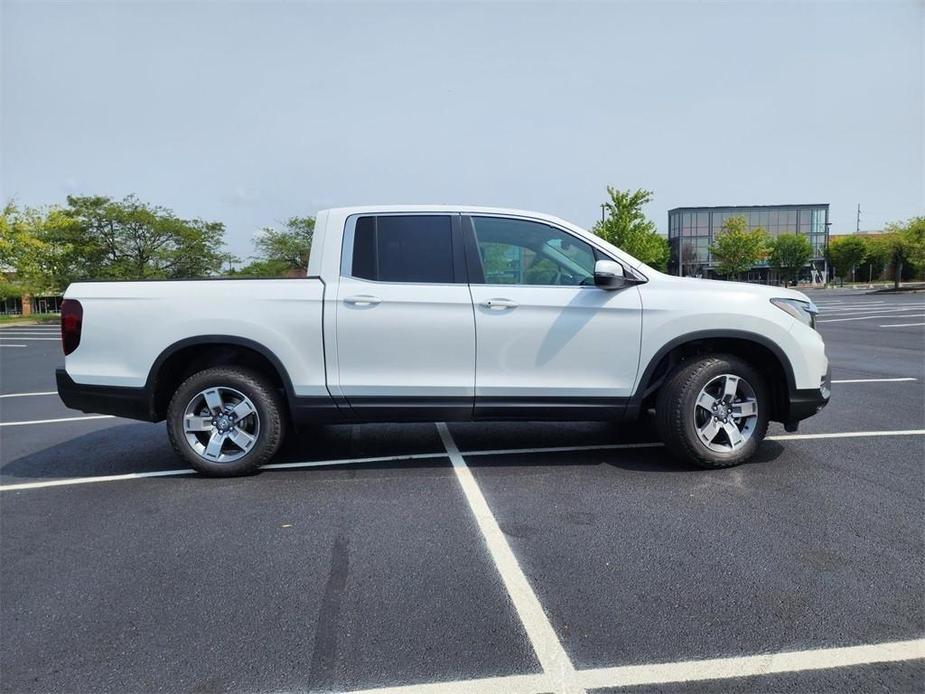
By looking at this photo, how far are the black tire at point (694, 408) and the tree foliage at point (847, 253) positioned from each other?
77.4m

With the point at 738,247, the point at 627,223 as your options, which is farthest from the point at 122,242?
the point at 738,247

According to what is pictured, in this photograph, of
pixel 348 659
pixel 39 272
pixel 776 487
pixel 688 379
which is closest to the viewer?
pixel 348 659

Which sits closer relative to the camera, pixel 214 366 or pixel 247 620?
pixel 247 620

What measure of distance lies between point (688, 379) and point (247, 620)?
3201 mm

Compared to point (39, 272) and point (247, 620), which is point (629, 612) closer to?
point (247, 620)

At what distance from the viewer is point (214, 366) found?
14.4ft

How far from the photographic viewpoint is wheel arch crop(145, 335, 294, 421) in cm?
420

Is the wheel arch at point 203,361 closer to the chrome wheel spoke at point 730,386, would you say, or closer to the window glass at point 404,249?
the window glass at point 404,249

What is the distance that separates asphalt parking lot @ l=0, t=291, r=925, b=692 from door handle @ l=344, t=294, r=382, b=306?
4.22ft

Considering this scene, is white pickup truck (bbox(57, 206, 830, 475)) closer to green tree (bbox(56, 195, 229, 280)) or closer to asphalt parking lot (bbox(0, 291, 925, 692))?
asphalt parking lot (bbox(0, 291, 925, 692))

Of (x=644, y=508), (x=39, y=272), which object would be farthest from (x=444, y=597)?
(x=39, y=272)

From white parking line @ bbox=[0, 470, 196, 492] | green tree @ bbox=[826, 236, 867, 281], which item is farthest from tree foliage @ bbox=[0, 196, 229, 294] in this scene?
green tree @ bbox=[826, 236, 867, 281]

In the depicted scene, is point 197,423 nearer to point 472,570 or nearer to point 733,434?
point 472,570

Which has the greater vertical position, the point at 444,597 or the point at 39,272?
the point at 39,272
